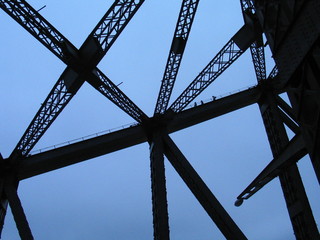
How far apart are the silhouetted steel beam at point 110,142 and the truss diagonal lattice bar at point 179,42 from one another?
2.04m

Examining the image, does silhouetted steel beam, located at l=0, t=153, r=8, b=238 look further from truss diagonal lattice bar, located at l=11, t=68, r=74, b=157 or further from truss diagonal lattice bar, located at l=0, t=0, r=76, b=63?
truss diagonal lattice bar, located at l=0, t=0, r=76, b=63

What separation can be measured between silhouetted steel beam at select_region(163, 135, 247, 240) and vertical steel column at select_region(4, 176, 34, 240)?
7.76 m

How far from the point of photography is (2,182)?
15.2 m

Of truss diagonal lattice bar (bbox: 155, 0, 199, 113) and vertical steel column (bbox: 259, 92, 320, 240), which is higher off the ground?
truss diagonal lattice bar (bbox: 155, 0, 199, 113)

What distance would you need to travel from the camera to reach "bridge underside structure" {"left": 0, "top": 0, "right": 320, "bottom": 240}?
6.41m

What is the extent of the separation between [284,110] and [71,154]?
13.9m

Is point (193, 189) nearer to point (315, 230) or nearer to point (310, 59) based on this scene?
point (315, 230)

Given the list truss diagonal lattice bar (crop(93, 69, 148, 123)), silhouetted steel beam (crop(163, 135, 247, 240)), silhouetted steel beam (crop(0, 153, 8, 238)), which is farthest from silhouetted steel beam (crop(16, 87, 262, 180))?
silhouetted steel beam (crop(163, 135, 247, 240))

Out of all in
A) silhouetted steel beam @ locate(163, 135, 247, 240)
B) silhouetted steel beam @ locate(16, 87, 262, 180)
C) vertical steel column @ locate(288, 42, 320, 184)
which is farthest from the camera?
silhouetted steel beam @ locate(16, 87, 262, 180)

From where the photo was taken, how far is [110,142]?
56.6 feet

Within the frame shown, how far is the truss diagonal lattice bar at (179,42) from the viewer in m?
13.7

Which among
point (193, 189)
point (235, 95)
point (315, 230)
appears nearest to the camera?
point (315, 230)

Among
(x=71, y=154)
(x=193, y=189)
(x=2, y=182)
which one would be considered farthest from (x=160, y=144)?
(x=2, y=182)

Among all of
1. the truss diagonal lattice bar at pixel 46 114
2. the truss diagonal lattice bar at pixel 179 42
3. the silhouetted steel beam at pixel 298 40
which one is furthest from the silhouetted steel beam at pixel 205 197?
the silhouetted steel beam at pixel 298 40
